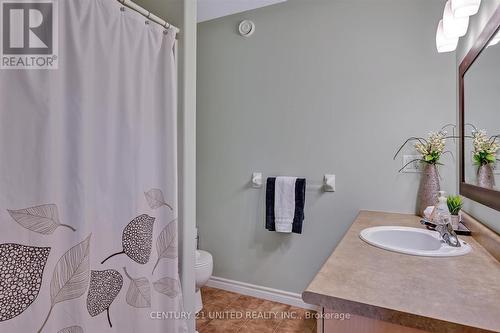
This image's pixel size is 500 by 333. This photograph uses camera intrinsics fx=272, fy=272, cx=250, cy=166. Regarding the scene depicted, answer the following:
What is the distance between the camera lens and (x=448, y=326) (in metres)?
0.63

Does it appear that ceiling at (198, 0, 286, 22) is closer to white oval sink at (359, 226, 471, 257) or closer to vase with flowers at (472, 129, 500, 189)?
vase with flowers at (472, 129, 500, 189)

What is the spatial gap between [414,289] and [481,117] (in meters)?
1.01

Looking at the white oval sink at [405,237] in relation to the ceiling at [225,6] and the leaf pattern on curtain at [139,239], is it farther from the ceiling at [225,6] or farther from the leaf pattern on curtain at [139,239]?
the ceiling at [225,6]

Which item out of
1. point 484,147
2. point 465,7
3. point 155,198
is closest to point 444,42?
point 465,7

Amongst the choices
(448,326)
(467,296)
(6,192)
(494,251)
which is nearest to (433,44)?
(494,251)

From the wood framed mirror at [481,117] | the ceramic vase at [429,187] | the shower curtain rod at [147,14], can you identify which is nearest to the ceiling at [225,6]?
the shower curtain rod at [147,14]

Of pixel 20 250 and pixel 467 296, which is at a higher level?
pixel 20 250

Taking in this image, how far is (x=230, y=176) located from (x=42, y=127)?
1750 mm

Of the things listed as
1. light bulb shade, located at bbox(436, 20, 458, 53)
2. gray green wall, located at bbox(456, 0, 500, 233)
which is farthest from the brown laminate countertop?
light bulb shade, located at bbox(436, 20, 458, 53)

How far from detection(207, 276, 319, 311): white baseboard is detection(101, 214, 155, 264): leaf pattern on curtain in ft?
4.75

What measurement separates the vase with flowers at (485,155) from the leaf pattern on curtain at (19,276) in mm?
1730

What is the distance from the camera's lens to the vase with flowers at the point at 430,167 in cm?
179

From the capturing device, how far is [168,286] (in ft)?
4.32

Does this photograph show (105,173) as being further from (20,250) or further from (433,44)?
(433,44)
